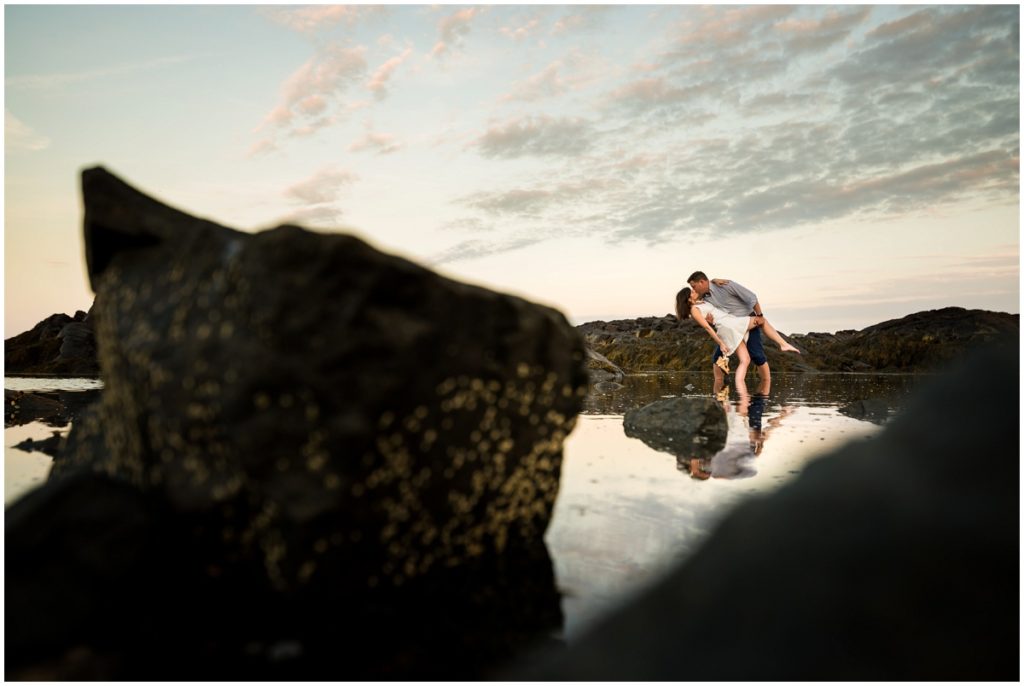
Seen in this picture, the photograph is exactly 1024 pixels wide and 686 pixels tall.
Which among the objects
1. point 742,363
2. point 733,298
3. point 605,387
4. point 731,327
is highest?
point 733,298

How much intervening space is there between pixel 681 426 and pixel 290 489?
6018 mm

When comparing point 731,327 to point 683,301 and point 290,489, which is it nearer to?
point 683,301

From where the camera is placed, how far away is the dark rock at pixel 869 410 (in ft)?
30.6

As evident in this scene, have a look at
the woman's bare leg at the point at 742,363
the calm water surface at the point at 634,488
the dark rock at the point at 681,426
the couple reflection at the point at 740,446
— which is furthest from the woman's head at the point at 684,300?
the dark rock at the point at 681,426

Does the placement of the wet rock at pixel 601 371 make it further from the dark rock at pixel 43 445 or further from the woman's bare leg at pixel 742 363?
the dark rock at pixel 43 445

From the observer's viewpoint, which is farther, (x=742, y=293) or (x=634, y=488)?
(x=742, y=293)

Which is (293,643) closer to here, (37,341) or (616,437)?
A: (616,437)

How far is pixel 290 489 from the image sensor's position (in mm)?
2617

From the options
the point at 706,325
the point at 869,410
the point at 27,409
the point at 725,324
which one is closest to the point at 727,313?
the point at 725,324

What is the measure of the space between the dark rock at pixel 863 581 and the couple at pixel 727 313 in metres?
10.4

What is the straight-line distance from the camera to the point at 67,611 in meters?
2.57

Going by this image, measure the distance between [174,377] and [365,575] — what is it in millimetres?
1223

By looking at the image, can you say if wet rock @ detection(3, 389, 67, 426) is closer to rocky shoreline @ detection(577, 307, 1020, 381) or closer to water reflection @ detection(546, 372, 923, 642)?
water reflection @ detection(546, 372, 923, 642)

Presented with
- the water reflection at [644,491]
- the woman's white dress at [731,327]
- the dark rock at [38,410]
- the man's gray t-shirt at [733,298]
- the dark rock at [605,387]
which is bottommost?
the water reflection at [644,491]
